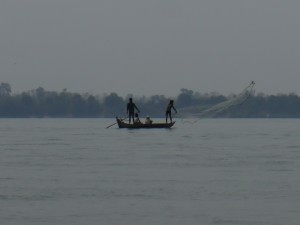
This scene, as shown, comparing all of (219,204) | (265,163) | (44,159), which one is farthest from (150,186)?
(44,159)

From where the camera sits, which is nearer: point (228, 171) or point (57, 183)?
point (57, 183)

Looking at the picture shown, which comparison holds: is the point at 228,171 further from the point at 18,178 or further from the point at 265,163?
the point at 18,178

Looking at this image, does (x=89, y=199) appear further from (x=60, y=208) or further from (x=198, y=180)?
(x=198, y=180)

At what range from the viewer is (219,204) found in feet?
64.5

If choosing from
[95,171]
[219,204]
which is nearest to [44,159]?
[95,171]

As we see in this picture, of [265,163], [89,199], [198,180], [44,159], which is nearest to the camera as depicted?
[89,199]

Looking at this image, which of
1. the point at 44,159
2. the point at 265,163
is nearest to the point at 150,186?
the point at 265,163

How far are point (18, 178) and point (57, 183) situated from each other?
6.04ft

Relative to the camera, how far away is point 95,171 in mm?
27984

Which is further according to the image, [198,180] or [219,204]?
[198,180]

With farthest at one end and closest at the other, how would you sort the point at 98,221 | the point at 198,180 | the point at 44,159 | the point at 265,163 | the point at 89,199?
the point at 44,159, the point at 265,163, the point at 198,180, the point at 89,199, the point at 98,221

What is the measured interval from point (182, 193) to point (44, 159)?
12.6 meters

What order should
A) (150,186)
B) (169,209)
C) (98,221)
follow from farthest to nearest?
1. (150,186)
2. (169,209)
3. (98,221)

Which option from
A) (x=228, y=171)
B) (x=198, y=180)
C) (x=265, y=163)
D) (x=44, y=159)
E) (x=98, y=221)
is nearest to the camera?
(x=98, y=221)
